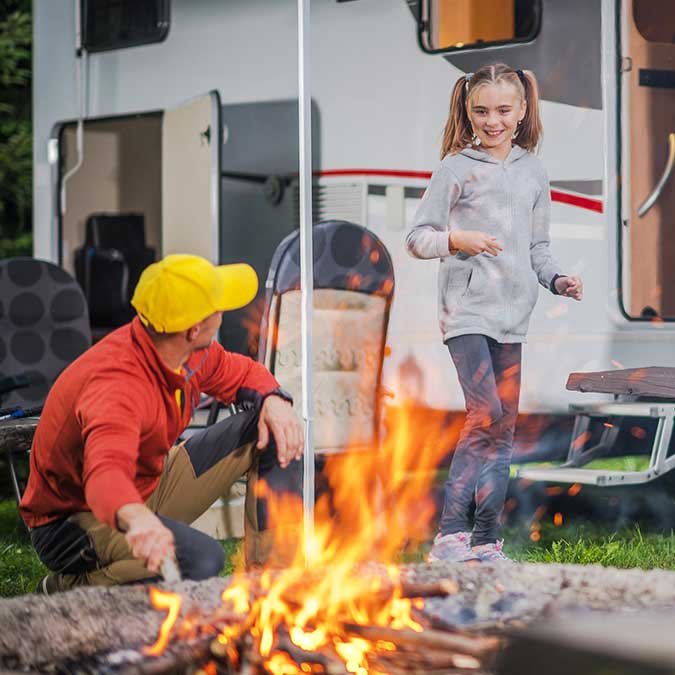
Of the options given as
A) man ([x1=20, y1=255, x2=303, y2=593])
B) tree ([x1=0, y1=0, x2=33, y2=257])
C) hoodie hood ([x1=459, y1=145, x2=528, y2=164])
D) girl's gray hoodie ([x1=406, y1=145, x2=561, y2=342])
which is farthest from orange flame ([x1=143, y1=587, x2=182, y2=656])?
tree ([x1=0, y1=0, x2=33, y2=257])

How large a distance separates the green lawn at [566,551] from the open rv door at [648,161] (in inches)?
31.0

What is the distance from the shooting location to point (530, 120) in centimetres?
356

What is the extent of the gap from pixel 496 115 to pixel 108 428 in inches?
58.9

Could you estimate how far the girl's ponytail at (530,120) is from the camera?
A: 3.55 m

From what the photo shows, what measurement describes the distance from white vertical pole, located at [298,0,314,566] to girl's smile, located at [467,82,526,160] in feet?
1.61

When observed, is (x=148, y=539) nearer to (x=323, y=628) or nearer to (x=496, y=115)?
(x=323, y=628)

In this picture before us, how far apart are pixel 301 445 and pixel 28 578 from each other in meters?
1.41

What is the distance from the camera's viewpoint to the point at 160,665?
2275 millimetres

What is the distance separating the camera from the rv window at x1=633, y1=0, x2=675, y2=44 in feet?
12.6

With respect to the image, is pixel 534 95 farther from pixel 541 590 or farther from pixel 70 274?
pixel 70 274

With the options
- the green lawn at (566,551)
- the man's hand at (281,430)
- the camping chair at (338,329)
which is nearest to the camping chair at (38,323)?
the green lawn at (566,551)

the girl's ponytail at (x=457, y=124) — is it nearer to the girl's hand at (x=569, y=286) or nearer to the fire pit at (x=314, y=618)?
the girl's hand at (x=569, y=286)

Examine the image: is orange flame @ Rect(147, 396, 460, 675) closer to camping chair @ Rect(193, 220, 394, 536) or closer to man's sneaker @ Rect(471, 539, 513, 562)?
camping chair @ Rect(193, 220, 394, 536)

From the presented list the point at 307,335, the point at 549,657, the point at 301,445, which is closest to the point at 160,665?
the point at 549,657
